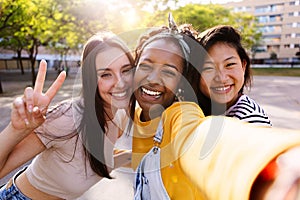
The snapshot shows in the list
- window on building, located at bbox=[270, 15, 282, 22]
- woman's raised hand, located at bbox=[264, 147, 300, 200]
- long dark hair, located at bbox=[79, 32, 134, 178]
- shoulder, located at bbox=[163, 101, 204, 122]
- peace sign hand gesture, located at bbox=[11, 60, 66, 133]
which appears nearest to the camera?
woman's raised hand, located at bbox=[264, 147, 300, 200]

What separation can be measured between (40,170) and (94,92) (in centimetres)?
55

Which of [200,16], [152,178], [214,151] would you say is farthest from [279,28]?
[214,151]

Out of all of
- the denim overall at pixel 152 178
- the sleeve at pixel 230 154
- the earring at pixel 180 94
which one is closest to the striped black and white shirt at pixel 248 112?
the earring at pixel 180 94

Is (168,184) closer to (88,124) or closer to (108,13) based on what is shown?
(88,124)

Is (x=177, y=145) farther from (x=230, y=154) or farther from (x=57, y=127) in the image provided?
(x=57, y=127)

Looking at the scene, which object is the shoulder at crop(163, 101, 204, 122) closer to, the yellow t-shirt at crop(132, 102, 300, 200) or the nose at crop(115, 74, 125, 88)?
the yellow t-shirt at crop(132, 102, 300, 200)

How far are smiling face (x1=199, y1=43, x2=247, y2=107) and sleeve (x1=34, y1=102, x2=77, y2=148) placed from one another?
78 cm

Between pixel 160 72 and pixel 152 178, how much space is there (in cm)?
56

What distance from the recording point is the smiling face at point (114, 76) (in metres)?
1.70

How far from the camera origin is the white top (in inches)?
58.9

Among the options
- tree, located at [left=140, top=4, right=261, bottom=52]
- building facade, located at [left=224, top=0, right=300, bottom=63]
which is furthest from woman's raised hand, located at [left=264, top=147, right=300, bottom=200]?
building facade, located at [left=224, top=0, right=300, bottom=63]

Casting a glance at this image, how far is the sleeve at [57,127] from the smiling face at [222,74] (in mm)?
785

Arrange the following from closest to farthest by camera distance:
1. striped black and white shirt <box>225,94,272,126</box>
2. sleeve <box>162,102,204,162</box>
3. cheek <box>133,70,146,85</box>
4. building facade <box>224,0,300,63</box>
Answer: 1. sleeve <box>162,102,204,162</box>
2. striped black and white shirt <box>225,94,272,126</box>
3. cheek <box>133,70,146,85</box>
4. building facade <box>224,0,300,63</box>

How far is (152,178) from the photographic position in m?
1.13
